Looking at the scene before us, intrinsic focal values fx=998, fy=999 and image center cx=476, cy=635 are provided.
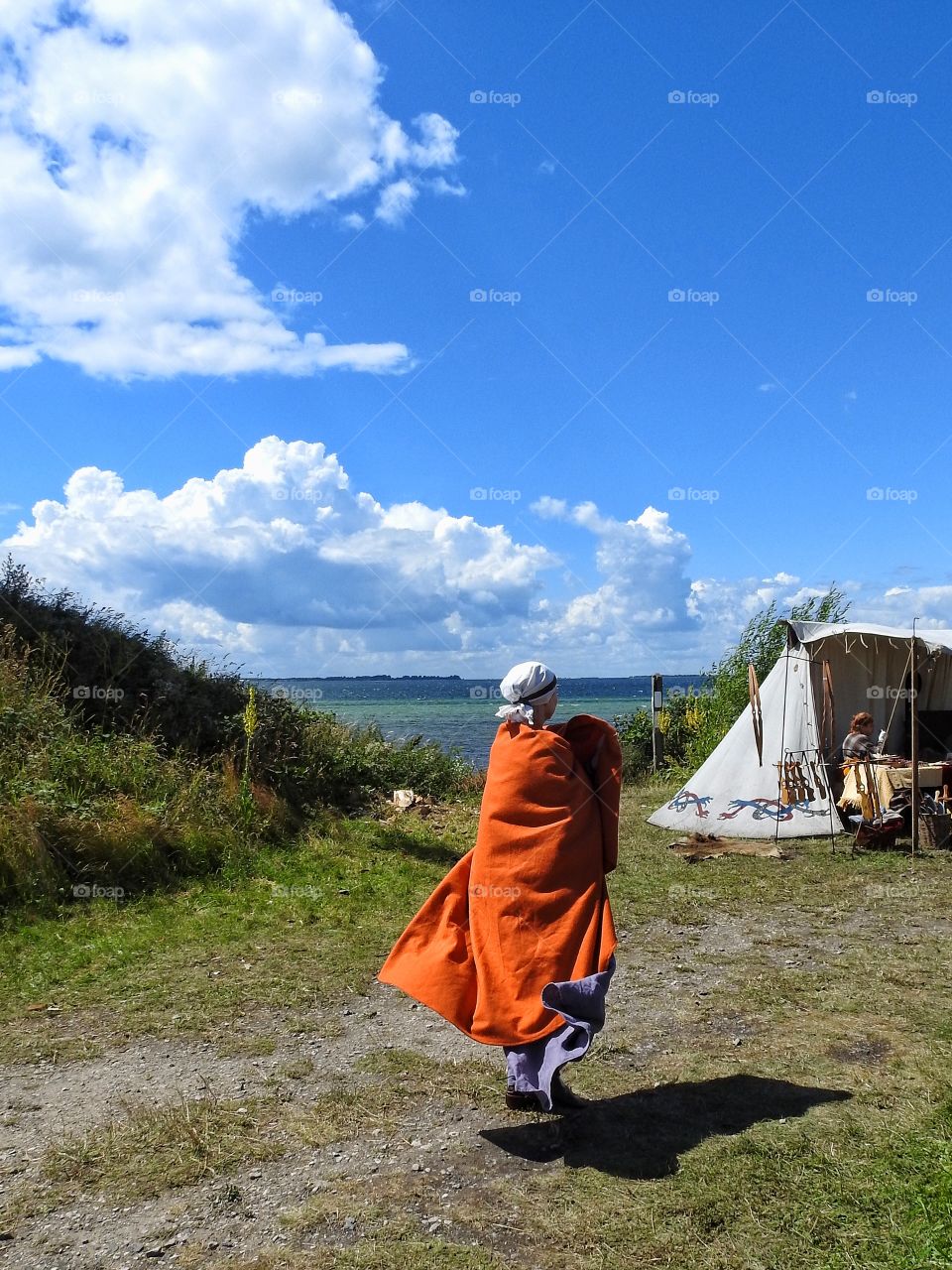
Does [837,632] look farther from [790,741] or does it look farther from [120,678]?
[120,678]

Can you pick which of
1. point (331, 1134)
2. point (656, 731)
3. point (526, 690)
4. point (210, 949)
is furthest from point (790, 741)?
point (331, 1134)

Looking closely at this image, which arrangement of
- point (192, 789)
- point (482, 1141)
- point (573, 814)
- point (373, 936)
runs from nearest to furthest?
A: point (482, 1141)
point (573, 814)
point (373, 936)
point (192, 789)

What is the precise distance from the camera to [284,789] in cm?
1129

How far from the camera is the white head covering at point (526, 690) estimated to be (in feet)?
14.2

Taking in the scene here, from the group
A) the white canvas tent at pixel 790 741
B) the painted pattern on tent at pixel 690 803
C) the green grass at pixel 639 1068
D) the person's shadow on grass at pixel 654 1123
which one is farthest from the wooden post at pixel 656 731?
the person's shadow on grass at pixel 654 1123

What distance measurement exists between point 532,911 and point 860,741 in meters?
8.23

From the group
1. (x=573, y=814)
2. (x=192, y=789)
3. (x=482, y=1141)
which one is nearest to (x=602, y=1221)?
(x=482, y=1141)

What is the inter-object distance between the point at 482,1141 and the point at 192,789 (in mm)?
6338

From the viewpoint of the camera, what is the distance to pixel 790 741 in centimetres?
1191

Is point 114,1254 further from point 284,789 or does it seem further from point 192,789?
point 284,789

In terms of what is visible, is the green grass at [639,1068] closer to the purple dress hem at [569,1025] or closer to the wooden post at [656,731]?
the purple dress hem at [569,1025]

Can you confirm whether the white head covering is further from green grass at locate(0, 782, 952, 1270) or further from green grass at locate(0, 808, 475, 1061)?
green grass at locate(0, 808, 475, 1061)

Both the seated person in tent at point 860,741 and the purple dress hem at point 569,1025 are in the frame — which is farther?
the seated person in tent at point 860,741

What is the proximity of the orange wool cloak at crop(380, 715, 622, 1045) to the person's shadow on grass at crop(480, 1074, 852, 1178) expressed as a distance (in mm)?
416
